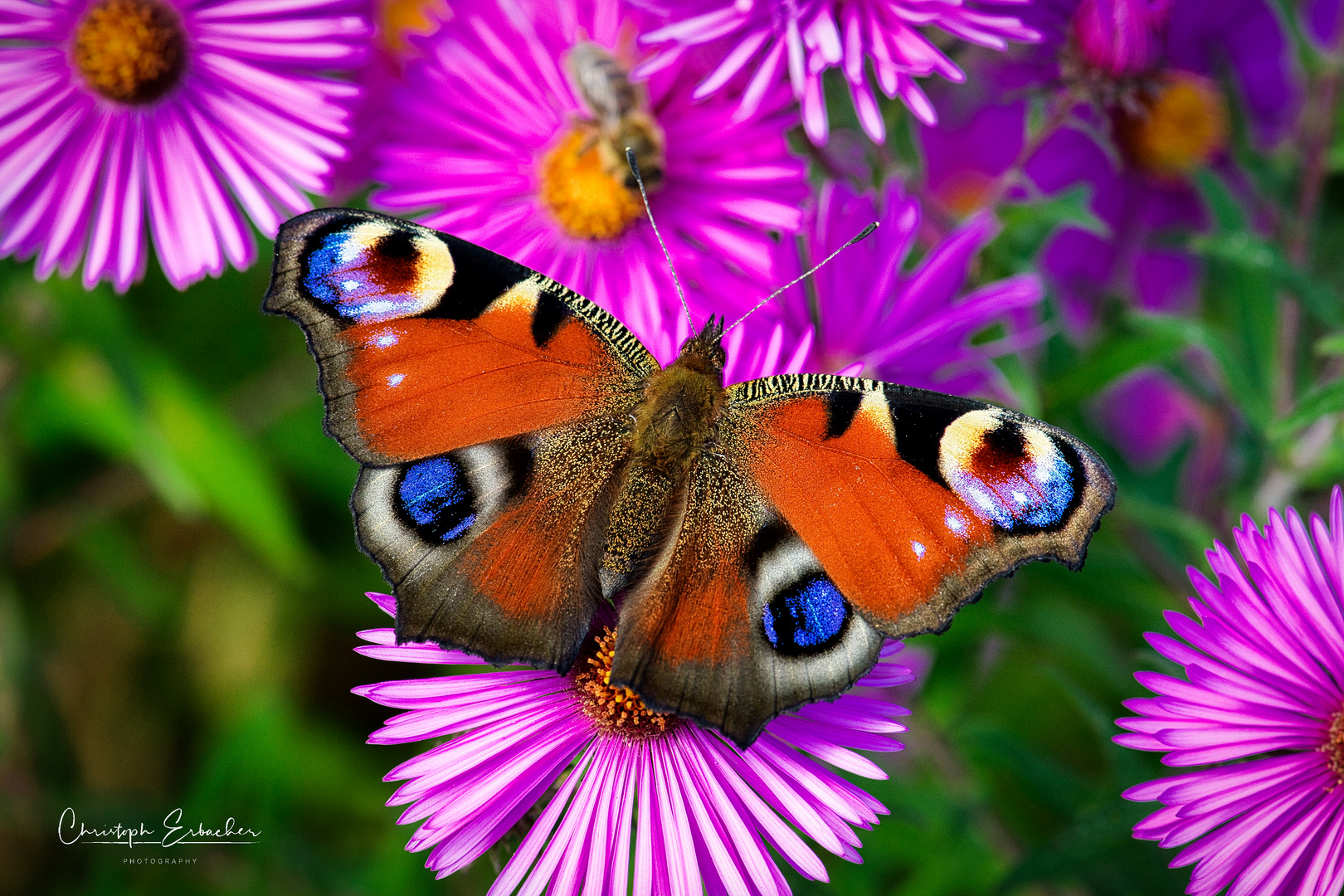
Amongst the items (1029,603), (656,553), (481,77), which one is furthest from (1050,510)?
(481,77)

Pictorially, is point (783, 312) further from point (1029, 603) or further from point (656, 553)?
point (1029, 603)

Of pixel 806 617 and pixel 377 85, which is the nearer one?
pixel 806 617

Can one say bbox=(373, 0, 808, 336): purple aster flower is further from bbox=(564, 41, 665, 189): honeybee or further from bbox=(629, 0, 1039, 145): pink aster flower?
bbox=(629, 0, 1039, 145): pink aster flower

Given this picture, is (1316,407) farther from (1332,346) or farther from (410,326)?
(410,326)

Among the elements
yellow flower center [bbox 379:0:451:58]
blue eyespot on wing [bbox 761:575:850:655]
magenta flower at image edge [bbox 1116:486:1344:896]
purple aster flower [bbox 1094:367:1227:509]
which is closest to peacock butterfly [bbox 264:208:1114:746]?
blue eyespot on wing [bbox 761:575:850:655]

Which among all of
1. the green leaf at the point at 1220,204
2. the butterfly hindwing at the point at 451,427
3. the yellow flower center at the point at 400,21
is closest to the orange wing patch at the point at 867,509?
the butterfly hindwing at the point at 451,427

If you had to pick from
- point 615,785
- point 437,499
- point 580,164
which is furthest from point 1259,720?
point 580,164
